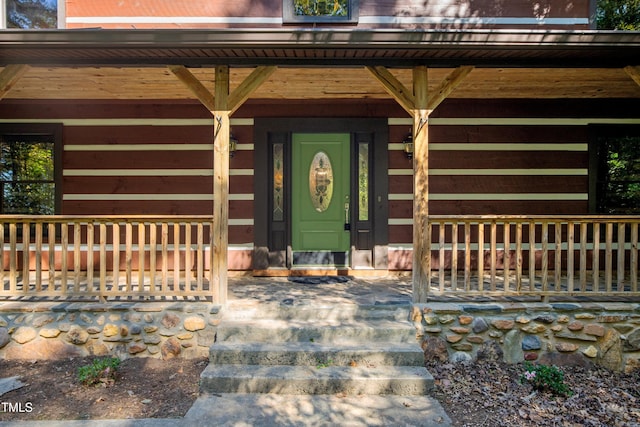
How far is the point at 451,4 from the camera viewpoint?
627 cm

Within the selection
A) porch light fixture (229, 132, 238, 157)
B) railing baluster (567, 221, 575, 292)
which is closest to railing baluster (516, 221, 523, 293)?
railing baluster (567, 221, 575, 292)

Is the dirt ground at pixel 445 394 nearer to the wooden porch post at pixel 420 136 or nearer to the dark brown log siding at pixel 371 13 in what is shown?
the wooden porch post at pixel 420 136

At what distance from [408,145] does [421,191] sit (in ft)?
6.34

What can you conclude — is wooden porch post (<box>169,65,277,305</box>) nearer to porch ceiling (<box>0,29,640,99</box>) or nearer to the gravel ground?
porch ceiling (<box>0,29,640,99</box>)

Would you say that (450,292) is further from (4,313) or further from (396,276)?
(4,313)

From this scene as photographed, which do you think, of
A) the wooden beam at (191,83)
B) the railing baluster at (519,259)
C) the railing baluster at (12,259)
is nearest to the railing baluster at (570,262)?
the railing baluster at (519,259)

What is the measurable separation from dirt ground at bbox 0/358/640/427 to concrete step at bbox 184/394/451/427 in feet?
0.70

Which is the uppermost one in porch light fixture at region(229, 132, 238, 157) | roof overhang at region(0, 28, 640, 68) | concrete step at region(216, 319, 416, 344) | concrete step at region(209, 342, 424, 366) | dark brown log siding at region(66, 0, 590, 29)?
dark brown log siding at region(66, 0, 590, 29)

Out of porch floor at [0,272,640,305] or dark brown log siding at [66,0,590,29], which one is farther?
dark brown log siding at [66,0,590,29]

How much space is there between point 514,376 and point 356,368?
163 centimetres

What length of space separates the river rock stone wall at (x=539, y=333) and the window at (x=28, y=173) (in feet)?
18.5

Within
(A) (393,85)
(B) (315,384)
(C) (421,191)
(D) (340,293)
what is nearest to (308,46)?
(A) (393,85)

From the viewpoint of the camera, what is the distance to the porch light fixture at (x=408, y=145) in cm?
641

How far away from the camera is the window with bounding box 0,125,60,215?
6.53 metres
